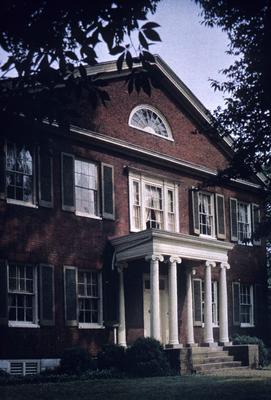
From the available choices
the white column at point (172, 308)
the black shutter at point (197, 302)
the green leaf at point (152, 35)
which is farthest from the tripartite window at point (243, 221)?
the green leaf at point (152, 35)

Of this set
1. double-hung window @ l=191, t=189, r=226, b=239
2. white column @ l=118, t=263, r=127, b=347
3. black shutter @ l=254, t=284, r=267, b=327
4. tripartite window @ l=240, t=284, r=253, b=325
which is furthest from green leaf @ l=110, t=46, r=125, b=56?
black shutter @ l=254, t=284, r=267, b=327

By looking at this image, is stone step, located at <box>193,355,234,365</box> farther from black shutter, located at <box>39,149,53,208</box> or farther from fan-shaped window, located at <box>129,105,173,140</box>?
fan-shaped window, located at <box>129,105,173,140</box>

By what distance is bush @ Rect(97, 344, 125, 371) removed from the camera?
18.4m

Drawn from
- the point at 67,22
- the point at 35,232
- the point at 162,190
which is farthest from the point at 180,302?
the point at 67,22

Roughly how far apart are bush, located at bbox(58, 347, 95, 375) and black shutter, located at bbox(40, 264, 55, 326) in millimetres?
1164

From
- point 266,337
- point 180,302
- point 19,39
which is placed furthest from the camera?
point 266,337

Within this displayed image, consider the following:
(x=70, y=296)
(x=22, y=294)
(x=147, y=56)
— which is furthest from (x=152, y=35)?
(x=70, y=296)

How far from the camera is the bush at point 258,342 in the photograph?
23.3 m

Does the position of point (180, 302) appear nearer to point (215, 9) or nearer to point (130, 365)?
point (130, 365)

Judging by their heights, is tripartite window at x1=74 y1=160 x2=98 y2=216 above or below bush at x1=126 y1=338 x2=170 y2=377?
above

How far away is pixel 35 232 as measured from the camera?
1872cm

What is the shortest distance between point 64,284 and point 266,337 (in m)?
11.8

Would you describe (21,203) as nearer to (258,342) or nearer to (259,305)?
(258,342)

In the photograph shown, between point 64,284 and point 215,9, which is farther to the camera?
point 64,284
